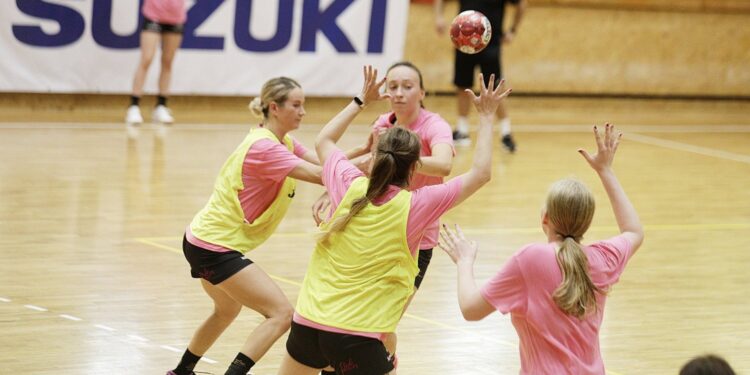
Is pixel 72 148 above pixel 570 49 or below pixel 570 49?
below

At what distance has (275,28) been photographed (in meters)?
14.8

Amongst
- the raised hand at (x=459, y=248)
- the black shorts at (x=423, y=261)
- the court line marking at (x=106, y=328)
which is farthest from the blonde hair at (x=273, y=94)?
the raised hand at (x=459, y=248)

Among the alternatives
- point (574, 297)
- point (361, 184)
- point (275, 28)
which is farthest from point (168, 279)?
point (275, 28)

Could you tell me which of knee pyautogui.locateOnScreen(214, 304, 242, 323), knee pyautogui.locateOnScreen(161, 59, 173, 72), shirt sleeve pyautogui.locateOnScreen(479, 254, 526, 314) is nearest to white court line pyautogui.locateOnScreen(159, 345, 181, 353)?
knee pyautogui.locateOnScreen(214, 304, 242, 323)

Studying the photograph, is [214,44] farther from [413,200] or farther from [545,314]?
[545,314]

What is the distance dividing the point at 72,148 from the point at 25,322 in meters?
5.84

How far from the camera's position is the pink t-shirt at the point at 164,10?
1345cm

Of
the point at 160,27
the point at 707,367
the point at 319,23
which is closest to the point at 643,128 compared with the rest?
the point at 319,23

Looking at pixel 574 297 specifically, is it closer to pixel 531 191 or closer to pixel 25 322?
pixel 25 322

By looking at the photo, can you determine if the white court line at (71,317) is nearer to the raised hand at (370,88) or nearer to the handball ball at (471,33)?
the raised hand at (370,88)

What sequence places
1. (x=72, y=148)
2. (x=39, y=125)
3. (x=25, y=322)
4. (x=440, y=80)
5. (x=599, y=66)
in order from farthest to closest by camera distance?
(x=599, y=66) < (x=440, y=80) < (x=39, y=125) < (x=72, y=148) < (x=25, y=322)

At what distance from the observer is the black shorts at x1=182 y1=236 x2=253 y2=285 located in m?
5.22

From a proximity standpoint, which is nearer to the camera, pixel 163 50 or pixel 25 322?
pixel 25 322

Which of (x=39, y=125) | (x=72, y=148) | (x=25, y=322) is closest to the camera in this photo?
(x=25, y=322)
